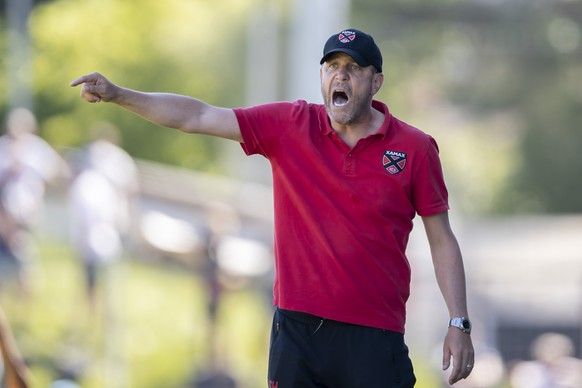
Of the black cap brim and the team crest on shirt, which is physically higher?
the black cap brim

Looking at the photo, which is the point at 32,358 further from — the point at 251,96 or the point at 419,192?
the point at 251,96

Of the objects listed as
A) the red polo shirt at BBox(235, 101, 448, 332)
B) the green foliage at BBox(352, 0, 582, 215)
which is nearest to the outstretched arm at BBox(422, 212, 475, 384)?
the red polo shirt at BBox(235, 101, 448, 332)

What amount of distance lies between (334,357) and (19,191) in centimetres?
890

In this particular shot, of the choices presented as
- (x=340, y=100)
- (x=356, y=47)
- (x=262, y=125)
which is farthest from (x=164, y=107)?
(x=356, y=47)

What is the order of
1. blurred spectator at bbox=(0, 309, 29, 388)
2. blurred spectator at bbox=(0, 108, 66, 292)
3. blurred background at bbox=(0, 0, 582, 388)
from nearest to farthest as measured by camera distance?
1. blurred spectator at bbox=(0, 309, 29, 388)
2. blurred spectator at bbox=(0, 108, 66, 292)
3. blurred background at bbox=(0, 0, 582, 388)

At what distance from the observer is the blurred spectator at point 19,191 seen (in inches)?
536

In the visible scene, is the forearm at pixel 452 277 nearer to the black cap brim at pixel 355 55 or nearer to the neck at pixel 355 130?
the neck at pixel 355 130

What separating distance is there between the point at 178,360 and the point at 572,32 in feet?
98.8

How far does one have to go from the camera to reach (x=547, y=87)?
4234 centimetres

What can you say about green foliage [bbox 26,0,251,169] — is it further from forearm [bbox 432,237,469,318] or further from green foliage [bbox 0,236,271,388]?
forearm [bbox 432,237,469,318]

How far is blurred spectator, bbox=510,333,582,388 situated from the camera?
46.1 feet

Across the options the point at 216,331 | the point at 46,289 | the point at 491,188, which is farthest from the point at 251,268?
the point at 491,188

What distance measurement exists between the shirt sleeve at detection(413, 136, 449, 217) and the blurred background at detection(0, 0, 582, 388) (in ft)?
28.6

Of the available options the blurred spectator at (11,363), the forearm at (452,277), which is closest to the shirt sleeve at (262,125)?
the forearm at (452,277)
